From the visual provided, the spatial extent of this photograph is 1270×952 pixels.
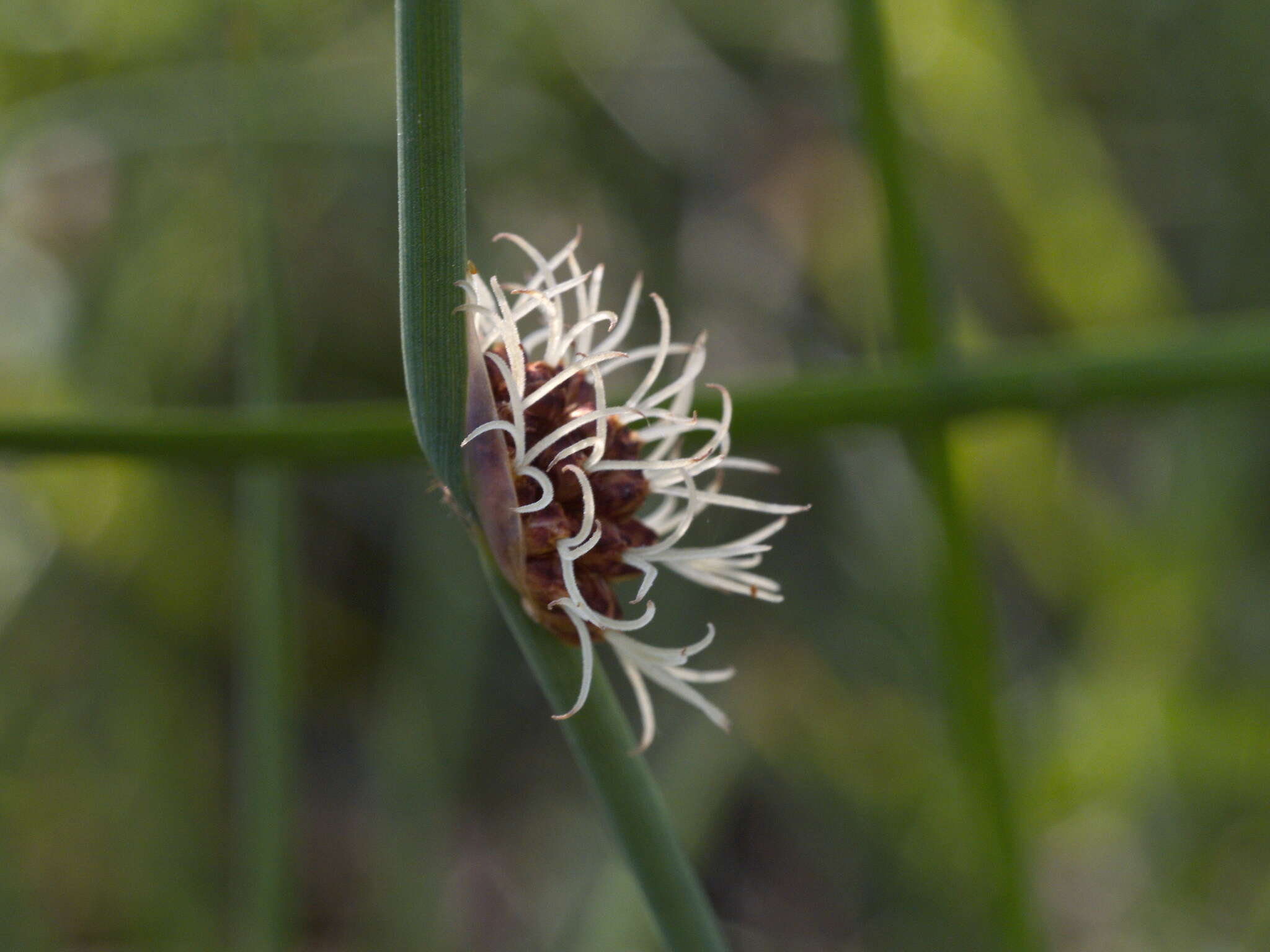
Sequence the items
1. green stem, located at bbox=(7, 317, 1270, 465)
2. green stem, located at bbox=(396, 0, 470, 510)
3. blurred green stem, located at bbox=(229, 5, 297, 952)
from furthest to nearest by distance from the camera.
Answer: blurred green stem, located at bbox=(229, 5, 297, 952) → green stem, located at bbox=(7, 317, 1270, 465) → green stem, located at bbox=(396, 0, 470, 510)

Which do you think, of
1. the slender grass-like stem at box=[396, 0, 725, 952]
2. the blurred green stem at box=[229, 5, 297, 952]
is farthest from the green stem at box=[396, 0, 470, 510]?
the blurred green stem at box=[229, 5, 297, 952]

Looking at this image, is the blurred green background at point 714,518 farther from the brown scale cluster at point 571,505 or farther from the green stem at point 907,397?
the brown scale cluster at point 571,505

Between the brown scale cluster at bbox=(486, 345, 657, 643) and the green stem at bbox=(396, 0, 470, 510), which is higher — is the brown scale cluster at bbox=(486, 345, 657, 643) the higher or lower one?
the lower one

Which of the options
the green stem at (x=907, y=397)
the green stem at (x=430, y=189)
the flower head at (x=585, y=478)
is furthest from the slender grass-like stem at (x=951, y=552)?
the green stem at (x=430, y=189)

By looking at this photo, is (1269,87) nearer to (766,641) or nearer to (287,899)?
(766,641)

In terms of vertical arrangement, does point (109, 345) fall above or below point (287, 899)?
above

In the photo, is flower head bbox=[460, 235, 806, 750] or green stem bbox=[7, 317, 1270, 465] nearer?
flower head bbox=[460, 235, 806, 750]

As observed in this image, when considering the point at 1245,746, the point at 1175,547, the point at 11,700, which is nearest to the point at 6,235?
the point at 11,700

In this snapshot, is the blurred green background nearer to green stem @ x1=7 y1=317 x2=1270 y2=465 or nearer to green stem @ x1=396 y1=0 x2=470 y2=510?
green stem @ x1=7 y1=317 x2=1270 y2=465
